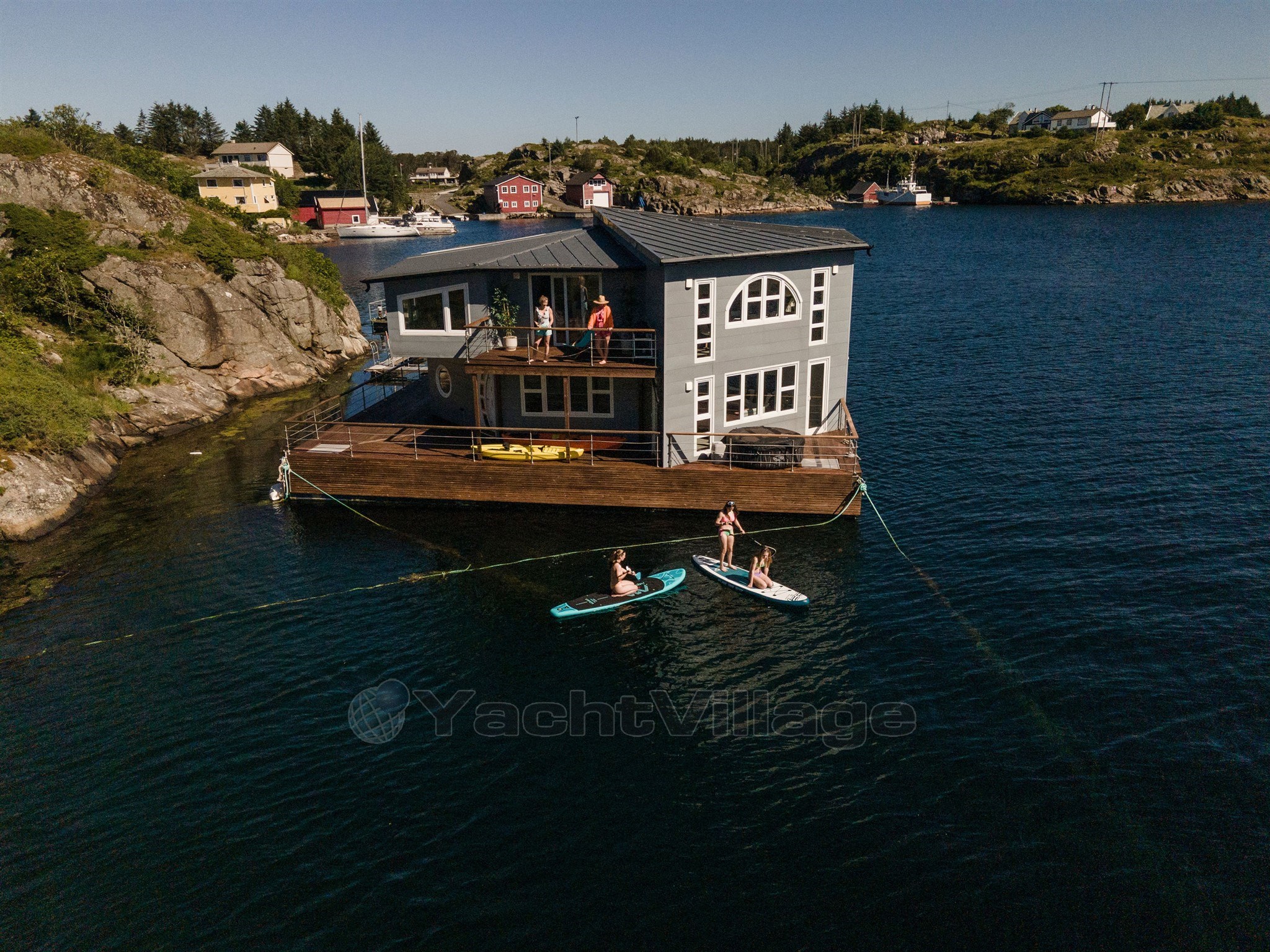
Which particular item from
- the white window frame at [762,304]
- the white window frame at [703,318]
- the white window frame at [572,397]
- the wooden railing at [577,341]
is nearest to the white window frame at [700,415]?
the white window frame at [703,318]

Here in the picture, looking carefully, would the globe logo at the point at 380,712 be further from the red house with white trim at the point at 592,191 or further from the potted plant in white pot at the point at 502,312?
the red house with white trim at the point at 592,191

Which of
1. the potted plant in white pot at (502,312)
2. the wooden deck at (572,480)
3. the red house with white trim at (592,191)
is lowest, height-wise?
the wooden deck at (572,480)

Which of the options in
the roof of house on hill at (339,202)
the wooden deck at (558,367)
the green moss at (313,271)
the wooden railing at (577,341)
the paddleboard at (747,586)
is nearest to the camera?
the paddleboard at (747,586)

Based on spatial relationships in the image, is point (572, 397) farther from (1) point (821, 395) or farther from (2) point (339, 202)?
(2) point (339, 202)

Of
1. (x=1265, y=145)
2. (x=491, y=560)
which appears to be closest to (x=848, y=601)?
(x=491, y=560)

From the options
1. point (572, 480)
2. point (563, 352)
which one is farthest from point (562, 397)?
point (572, 480)

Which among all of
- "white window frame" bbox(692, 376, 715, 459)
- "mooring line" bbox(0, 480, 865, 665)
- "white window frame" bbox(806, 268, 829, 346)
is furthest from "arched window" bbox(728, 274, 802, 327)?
"mooring line" bbox(0, 480, 865, 665)
